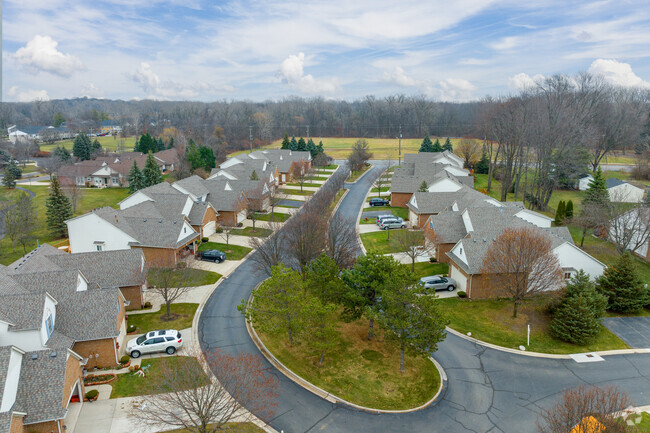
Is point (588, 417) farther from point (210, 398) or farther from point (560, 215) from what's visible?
point (560, 215)

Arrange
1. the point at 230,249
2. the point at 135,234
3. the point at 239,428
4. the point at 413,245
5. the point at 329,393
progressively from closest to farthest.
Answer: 1. the point at 239,428
2. the point at 329,393
3. the point at 413,245
4. the point at 135,234
5. the point at 230,249

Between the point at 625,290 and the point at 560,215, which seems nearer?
the point at 625,290

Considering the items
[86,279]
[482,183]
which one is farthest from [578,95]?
[86,279]

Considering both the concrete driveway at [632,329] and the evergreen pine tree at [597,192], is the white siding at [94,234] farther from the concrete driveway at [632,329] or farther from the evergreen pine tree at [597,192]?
the evergreen pine tree at [597,192]

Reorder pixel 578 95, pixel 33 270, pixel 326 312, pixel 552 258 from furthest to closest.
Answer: pixel 578 95 < pixel 552 258 < pixel 33 270 < pixel 326 312

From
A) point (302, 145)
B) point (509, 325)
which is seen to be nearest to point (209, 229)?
point (509, 325)

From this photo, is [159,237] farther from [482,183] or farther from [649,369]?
[482,183]

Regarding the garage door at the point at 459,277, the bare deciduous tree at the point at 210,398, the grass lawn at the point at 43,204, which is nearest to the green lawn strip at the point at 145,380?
the bare deciduous tree at the point at 210,398
